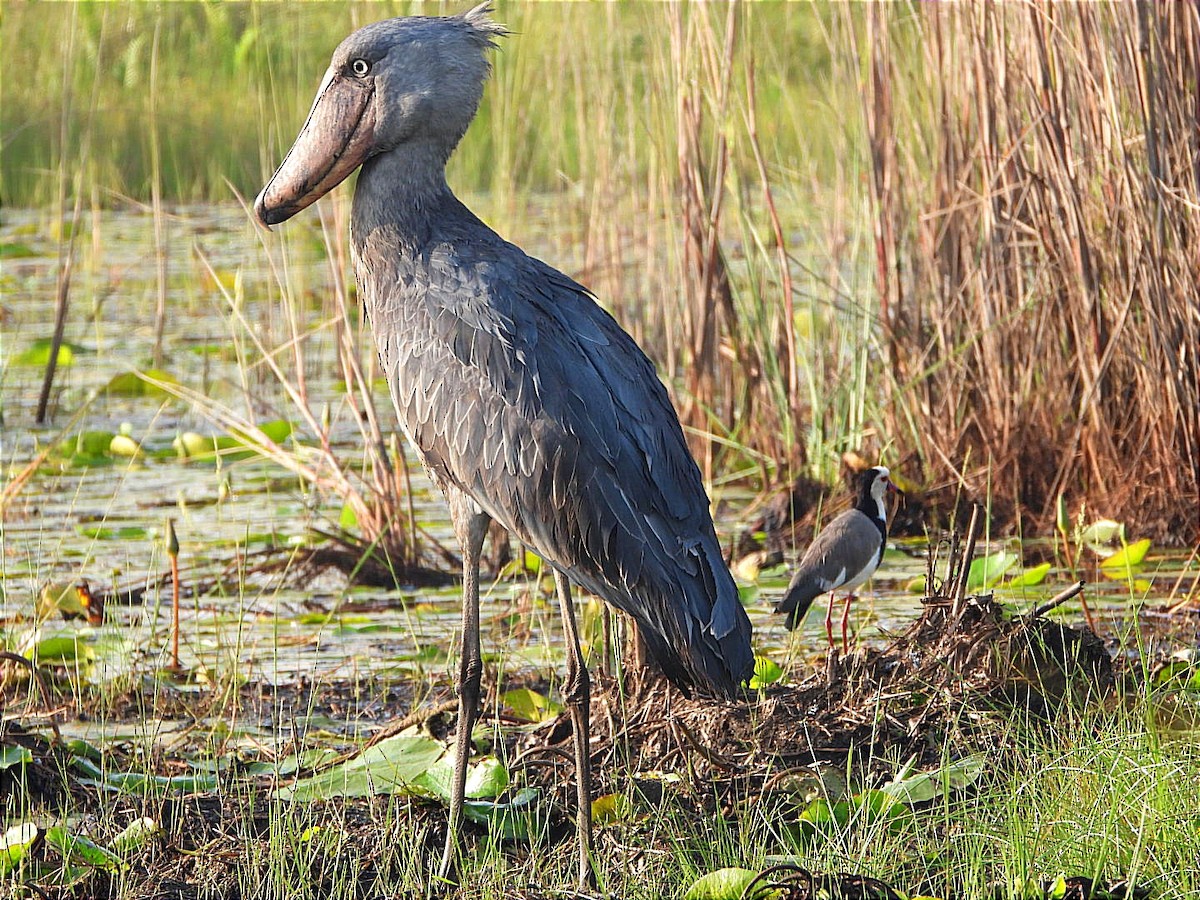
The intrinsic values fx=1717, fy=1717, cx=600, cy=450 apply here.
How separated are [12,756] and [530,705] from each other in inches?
48.3

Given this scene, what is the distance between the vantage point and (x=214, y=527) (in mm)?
5672

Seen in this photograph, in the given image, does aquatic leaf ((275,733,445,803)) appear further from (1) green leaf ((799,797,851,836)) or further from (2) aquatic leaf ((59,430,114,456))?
(2) aquatic leaf ((59,430,114,456))

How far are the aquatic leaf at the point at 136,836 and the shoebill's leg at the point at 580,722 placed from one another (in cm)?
85

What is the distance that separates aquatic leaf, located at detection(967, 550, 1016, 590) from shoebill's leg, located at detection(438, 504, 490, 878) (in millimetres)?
1527

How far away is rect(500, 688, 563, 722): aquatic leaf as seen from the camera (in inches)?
167

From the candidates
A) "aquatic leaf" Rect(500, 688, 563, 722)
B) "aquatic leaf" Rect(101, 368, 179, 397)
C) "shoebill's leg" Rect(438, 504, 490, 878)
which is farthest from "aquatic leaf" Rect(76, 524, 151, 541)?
"shoebill's leg" Rect(438, 504, 490, 878)

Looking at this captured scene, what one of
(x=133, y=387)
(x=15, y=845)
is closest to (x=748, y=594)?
(x=15, y=845)

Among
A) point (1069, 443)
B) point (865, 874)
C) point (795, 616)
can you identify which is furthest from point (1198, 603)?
point (865, 874)

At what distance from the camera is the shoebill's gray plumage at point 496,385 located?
3434mm

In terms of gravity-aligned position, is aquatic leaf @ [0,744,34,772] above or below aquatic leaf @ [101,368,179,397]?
below

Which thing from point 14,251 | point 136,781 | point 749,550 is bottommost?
point 136,781

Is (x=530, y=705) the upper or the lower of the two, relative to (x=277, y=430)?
lower

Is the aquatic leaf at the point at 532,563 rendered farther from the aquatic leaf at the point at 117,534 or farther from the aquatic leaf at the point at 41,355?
the aquatic leaf at the point at 41,355

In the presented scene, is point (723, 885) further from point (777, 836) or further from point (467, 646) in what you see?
point (467, 646)
